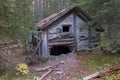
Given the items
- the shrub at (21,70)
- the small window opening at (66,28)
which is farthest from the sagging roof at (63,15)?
the shrub at (21,70)

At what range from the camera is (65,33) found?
15.2 m

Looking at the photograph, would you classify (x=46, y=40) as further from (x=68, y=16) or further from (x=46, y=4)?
(x=46, y=4)

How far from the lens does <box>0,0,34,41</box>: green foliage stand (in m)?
10.7

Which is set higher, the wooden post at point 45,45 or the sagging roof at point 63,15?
the sagging roof at point 63,15

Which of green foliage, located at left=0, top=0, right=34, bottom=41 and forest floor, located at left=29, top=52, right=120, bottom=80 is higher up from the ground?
green foliage, located at left=0, top=0, right=34, bottom=41

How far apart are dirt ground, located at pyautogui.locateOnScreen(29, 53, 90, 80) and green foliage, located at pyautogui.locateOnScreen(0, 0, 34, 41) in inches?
94.2

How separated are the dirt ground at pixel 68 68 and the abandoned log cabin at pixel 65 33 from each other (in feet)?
2.98

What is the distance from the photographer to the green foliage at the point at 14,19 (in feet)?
35.1

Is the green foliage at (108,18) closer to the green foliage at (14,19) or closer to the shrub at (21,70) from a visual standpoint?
the green foliage at (14,19)

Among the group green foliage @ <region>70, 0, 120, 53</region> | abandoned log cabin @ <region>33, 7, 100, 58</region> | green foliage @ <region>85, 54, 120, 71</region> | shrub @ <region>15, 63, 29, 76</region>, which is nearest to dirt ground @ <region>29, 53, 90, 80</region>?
green foliage @ <region>85, 54, 120, 71</region>

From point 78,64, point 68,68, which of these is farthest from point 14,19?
point 78,64

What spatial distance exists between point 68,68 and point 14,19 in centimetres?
380

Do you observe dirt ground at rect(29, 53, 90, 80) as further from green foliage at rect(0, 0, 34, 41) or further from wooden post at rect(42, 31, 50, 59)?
green foliage at rect(0, 0, 34, 41)

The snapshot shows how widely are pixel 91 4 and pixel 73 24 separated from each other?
3193mm
